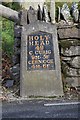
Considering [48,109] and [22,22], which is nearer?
[48,109]

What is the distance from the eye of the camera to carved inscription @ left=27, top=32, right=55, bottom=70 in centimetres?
650

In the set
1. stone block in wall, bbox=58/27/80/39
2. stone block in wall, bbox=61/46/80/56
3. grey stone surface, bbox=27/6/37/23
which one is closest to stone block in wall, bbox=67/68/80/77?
stone block in wall, bbox=61/46/80/56

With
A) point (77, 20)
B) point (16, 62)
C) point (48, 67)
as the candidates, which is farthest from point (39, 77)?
point (77, 20)

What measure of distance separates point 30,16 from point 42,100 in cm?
163

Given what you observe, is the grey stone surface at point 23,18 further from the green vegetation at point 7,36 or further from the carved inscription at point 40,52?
the green vegetation at point 7,36

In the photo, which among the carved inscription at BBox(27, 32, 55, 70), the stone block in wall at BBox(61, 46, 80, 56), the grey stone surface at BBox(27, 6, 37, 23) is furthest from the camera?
the stone block in wall at BBox(61, 46, 80, 56)

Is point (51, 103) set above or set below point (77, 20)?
below

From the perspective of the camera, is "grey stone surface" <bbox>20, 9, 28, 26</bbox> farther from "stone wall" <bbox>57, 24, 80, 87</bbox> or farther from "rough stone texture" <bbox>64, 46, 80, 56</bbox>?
"rough stone texture" <bbox>64, 46, 80, 56</bbox>

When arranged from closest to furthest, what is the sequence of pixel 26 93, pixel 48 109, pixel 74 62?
1. pixel 48 109
2. pixel 26 93
3. pixel 74 62

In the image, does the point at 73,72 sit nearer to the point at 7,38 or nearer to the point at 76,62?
the point at 76,62

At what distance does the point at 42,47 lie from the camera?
259 inches

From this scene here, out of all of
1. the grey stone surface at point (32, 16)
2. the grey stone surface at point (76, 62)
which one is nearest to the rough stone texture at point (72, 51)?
the grey stone surface at point (76, 62)

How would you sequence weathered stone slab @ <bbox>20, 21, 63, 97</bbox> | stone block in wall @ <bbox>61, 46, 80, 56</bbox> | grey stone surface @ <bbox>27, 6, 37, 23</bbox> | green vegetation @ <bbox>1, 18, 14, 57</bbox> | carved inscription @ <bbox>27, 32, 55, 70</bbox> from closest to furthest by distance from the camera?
1. weathered stone slab @ <bbox>20, 21, 63, 97</bbox>
2. carved inscription @ <bbox>27, 32, 55, 70</bbox>
3. grey stone surface @ <bbox>27, 6, 37, 23</bbox>
4. stone block in wall @ <bbox>61, 46, 80, 56</bbox>
5. green vegetation @ <bbox>1, 18, 14, 57</bbox>

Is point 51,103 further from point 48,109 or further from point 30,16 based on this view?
point 30,16
